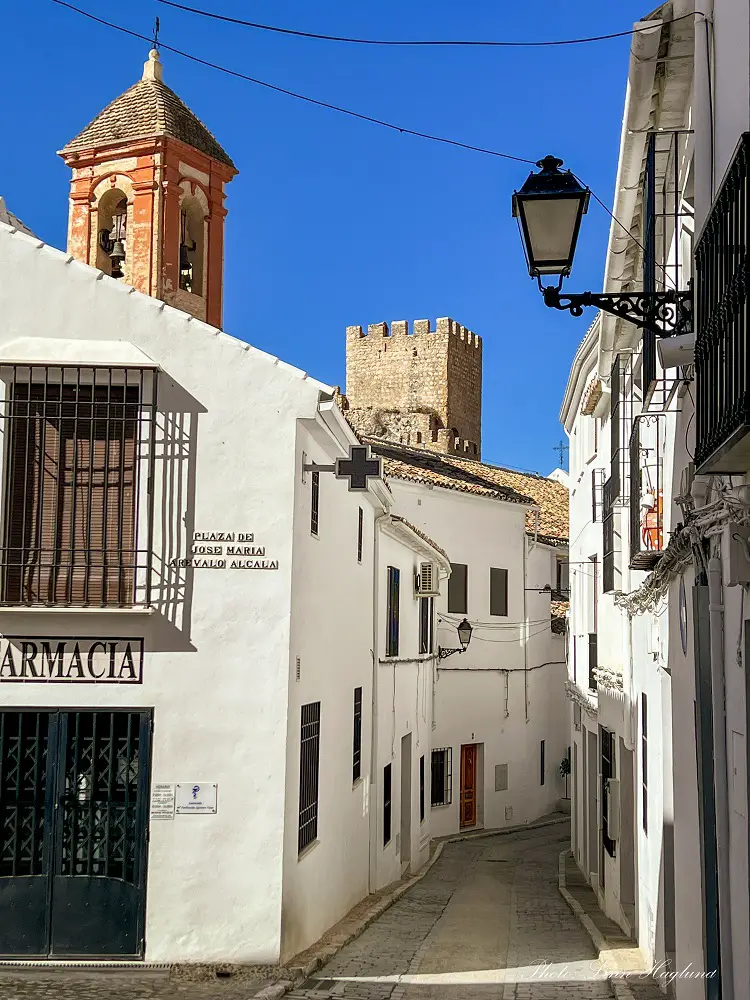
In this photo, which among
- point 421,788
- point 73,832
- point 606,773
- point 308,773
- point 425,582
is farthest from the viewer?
point 421,788

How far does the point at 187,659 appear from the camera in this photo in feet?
31.9

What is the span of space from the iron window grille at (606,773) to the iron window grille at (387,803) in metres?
3.33

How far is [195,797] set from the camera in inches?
376

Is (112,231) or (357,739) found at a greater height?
(112,231)

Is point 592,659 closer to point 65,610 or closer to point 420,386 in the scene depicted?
point 65,610

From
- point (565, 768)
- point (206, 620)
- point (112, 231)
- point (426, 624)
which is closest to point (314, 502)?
point (206, 620)

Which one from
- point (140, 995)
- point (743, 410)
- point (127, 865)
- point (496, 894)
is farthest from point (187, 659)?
point (496, 894)

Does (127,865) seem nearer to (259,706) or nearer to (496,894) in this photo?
(259,706)

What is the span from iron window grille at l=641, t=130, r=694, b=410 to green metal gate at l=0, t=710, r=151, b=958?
508 centimetres

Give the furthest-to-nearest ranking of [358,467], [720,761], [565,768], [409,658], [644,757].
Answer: [565,768] < [409,658] < [644,757] < [358,467] < [720,761]

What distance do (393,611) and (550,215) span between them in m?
11.9

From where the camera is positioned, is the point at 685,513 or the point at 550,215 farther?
the point at 685,513

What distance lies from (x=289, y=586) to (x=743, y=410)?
20.4ft

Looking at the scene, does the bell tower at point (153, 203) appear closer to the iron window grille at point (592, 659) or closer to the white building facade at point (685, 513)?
the white building facade at point (685, 513)
